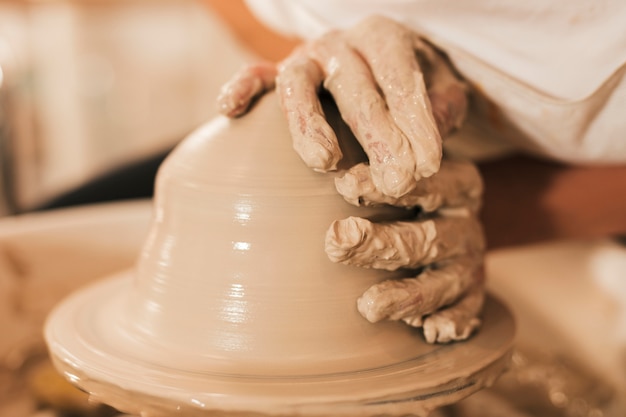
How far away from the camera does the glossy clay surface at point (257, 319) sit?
0.71m

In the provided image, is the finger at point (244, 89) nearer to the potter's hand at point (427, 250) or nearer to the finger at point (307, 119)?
the finger at point (307, 119)

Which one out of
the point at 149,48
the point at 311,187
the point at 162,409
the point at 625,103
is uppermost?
the point at 625,103

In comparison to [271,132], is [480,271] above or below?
below

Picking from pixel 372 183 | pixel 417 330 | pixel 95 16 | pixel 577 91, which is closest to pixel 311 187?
pixel 372 183

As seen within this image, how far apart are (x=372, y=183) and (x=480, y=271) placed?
0.88 feet

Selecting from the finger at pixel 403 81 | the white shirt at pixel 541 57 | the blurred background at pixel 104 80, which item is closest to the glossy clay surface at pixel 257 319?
the finger at pixel 403 81

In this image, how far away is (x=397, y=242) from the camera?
2.48 feet

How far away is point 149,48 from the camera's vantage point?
4496 millimetres

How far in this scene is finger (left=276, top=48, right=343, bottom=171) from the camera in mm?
723

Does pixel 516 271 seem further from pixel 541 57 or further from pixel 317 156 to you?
pixel 317 156

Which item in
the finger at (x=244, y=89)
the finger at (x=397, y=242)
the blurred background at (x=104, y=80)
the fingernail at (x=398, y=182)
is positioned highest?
the finger at (x=244, y=89)

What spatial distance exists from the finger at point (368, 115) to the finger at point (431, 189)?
20mm

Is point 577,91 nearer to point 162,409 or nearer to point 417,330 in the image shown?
point 417,330

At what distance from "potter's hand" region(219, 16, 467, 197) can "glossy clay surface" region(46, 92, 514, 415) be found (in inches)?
2.6
